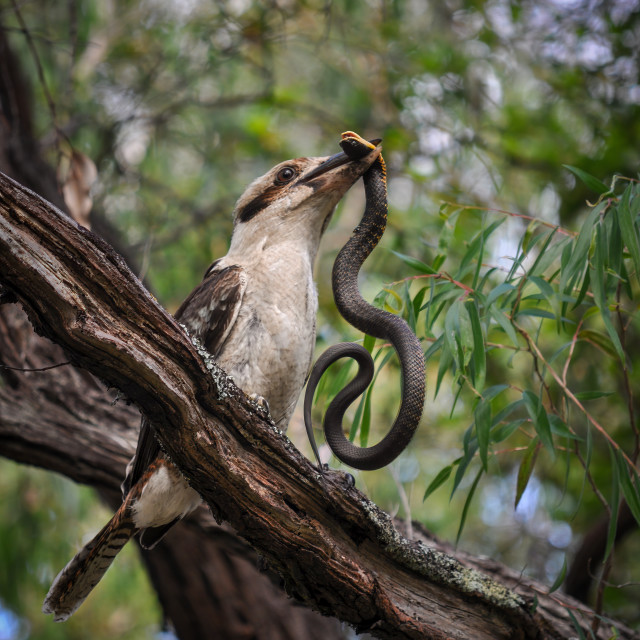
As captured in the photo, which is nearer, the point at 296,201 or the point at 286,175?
the point at 296,201

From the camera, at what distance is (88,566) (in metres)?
2.75

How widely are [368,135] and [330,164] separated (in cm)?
384

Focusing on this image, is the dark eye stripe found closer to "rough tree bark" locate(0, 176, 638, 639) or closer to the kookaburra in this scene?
the kookaburra

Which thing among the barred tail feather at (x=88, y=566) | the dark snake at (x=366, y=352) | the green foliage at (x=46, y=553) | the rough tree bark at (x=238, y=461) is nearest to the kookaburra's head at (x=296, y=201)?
the dark snake at (x=366, y=352)

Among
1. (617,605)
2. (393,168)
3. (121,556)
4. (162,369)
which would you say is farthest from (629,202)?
(121,556)

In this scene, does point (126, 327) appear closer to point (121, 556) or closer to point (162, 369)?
point (162, 369)

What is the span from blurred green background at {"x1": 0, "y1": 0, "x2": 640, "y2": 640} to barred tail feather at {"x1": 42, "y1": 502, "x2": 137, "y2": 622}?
219 cm

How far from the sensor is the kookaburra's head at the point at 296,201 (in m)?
2.86

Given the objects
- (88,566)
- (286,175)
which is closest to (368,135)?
(286,175)

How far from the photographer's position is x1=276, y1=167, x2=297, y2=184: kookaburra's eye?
3066 mm

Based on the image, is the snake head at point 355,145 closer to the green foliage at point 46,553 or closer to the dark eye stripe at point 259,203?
the dark eye stripe at point 259,203

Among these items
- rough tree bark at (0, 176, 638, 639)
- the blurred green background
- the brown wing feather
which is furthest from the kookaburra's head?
the blurred green background

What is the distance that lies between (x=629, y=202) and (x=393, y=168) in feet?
12.5

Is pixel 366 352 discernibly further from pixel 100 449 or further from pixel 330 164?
pixel 100 449
